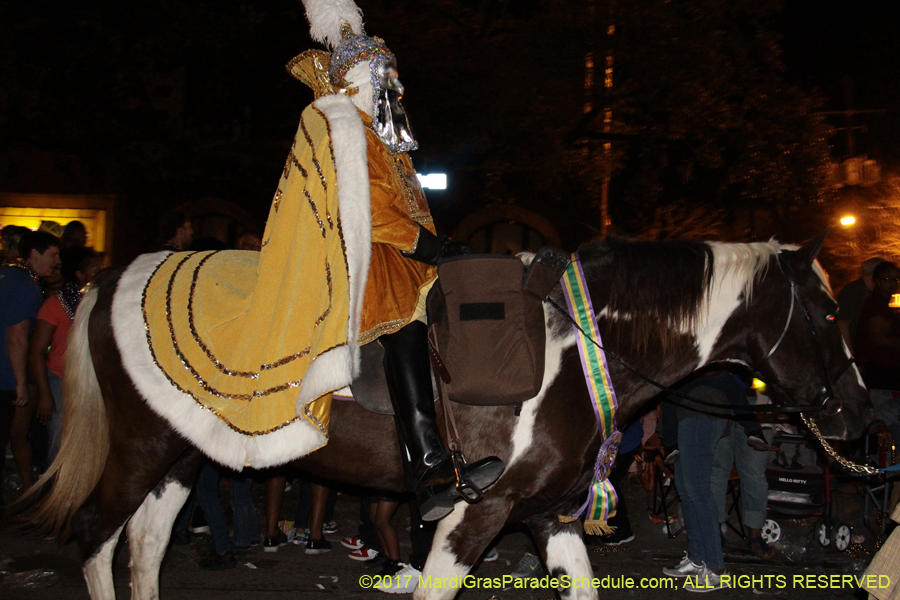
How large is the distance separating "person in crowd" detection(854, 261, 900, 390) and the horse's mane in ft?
12.3

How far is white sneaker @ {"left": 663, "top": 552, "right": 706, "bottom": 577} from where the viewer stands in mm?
5250

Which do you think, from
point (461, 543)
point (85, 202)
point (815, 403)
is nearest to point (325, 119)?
point (461, 543)

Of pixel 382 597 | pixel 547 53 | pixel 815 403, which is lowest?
pixel 382 597

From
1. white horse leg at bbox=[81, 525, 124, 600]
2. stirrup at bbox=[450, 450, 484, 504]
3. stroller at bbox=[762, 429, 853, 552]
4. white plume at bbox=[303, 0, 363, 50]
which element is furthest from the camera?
stroller at bbox=[762, 429, 853, 552]

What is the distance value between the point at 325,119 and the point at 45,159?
39.9ft

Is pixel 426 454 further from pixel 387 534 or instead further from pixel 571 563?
pixel 387 534

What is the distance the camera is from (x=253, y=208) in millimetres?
13297

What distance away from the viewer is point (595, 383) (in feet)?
10.6

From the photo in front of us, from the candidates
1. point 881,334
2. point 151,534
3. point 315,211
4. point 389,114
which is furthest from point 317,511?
point 881,334

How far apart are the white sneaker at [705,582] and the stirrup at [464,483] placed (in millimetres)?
2827

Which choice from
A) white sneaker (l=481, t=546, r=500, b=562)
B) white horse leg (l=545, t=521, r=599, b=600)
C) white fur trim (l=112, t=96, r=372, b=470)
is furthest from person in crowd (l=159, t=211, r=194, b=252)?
white horse leg (l=545, t=521, r=599, b=600)

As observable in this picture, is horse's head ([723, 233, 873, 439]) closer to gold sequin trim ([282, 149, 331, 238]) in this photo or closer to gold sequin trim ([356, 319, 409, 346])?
gold sequin trim ([356, 319, 409, 346])

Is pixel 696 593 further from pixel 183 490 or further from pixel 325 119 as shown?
pixel 325 119

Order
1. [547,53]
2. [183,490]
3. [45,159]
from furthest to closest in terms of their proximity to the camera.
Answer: [45,159] → [547,53] → [183,490]
